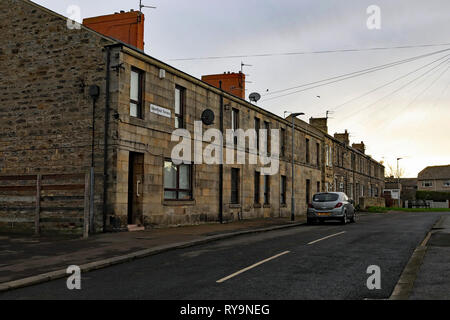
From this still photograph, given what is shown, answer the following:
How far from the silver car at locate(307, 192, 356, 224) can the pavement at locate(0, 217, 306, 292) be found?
723 centimetres

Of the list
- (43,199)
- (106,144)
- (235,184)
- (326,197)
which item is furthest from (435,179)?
(43,199)

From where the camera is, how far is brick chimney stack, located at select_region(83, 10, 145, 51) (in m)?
19.3

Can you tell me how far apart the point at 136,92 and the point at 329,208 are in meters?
11.0

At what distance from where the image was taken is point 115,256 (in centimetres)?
1040

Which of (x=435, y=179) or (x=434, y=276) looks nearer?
(x=434, y=276)

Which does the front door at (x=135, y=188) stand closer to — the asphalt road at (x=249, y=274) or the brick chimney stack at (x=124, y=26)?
the asphalt road at (x=249, y=274)

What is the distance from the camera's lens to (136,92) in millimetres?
17281

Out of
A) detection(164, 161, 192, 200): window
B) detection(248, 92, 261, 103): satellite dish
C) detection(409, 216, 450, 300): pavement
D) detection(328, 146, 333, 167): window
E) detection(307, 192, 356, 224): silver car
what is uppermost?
detection(248, 92, 261, 103): satellite dish

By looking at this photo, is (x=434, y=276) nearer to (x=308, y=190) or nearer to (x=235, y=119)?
(x=235, y=119)

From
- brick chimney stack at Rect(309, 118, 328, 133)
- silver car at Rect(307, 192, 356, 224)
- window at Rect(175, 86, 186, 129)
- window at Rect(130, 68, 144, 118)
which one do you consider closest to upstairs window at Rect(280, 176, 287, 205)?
silver car at Rect(307, 192, 356, 224)

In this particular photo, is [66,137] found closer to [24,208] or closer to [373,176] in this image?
[24,208]

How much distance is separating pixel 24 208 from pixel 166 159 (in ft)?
18.9

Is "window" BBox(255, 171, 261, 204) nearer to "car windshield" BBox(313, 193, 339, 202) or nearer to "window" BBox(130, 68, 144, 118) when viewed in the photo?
"car windshield" BBox(313, 193, 339, 202)
